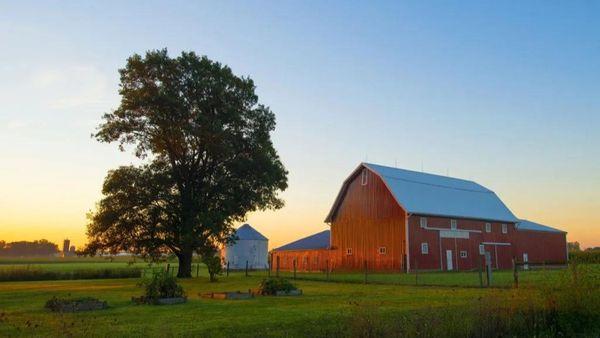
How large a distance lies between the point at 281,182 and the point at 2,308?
27.7 m

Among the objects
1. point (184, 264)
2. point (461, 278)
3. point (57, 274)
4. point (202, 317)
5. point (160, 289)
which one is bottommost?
point (57, 274)

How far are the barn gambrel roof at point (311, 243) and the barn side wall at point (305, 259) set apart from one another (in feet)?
2.26

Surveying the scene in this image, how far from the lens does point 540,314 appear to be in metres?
12.3

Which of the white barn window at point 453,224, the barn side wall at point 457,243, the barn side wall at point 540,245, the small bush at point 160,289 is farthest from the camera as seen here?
the barn side wall at point 540,245

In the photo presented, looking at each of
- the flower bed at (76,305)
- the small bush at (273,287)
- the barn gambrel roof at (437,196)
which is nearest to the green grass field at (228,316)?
the flower bed at (76,305)

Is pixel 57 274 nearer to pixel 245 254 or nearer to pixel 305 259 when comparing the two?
pixel 305 259

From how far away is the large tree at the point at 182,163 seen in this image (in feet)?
128

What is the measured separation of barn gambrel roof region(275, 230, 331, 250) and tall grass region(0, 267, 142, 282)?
67.6ft

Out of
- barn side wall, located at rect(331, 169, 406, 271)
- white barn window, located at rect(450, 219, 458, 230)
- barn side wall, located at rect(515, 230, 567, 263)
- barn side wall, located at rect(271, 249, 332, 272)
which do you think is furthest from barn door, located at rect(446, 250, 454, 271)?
barn side wall, located at rect(515, 230, 567, 263)

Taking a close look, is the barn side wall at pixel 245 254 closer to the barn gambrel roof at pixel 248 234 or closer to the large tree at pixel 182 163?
the barn gambrel roof at pixel 248 234

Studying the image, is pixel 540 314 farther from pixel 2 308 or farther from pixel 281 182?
pixel 281 182

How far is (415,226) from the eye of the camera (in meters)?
48.2

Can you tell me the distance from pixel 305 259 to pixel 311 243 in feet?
11.0

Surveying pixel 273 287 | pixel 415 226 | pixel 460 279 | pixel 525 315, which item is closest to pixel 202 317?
pixel 525 315
